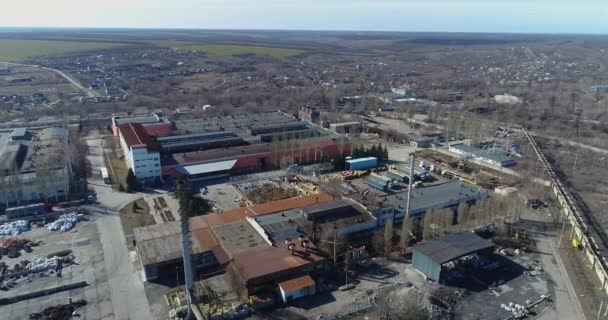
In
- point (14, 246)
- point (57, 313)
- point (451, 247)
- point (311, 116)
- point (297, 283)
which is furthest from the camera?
point (311, 116)

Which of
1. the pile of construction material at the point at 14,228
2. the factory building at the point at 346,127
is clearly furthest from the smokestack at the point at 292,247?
the factory building at the point at 346,127

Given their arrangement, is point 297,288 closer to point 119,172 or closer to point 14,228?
point 14,228

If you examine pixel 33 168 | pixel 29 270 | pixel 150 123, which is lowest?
pixel 29 270

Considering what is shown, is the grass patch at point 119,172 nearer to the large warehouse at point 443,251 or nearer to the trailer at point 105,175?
the trailer at point 105,175

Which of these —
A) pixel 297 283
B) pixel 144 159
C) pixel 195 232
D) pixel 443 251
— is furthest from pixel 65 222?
pixel 443 251

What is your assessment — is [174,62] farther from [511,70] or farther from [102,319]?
[102,319]
